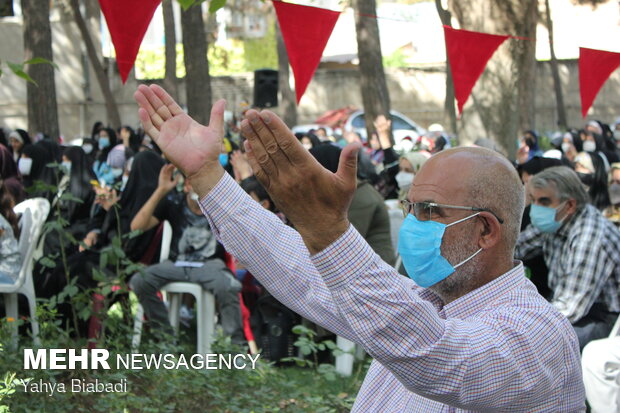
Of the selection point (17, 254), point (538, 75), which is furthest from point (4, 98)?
point (17, 254)

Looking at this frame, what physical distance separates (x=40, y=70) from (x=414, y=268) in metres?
12.9

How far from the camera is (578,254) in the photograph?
537 centimetres

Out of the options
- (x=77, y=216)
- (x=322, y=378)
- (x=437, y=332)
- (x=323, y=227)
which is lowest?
(x=322, y=378)

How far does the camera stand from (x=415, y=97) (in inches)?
1394

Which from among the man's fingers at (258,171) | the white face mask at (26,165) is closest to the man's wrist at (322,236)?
the man's fingers at (258,171)

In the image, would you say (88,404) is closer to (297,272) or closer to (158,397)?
(158,397)

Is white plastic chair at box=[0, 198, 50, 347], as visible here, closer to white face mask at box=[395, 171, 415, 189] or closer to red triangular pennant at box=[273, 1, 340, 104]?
red triangular pennant at box=[273, 1, 340, 104]

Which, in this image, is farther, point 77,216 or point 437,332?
Answer: point 77,216

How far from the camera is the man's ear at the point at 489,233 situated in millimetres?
2346

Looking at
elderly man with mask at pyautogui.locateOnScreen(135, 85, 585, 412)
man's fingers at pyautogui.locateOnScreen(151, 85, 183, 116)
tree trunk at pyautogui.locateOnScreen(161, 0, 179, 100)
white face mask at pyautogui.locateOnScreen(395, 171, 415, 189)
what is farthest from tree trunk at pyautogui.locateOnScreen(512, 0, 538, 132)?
tree trunk at pyautogui.locateOnScreen(161, 0, 179, 100)

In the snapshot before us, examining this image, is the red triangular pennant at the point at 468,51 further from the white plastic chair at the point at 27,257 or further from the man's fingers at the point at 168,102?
the man's fingers at the point at 168,102

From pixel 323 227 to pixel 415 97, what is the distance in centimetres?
3407

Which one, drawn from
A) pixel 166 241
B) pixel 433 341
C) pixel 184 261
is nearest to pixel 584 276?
pixel 184 261

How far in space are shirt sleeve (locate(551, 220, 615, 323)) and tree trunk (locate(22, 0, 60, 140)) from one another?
10.3 m
